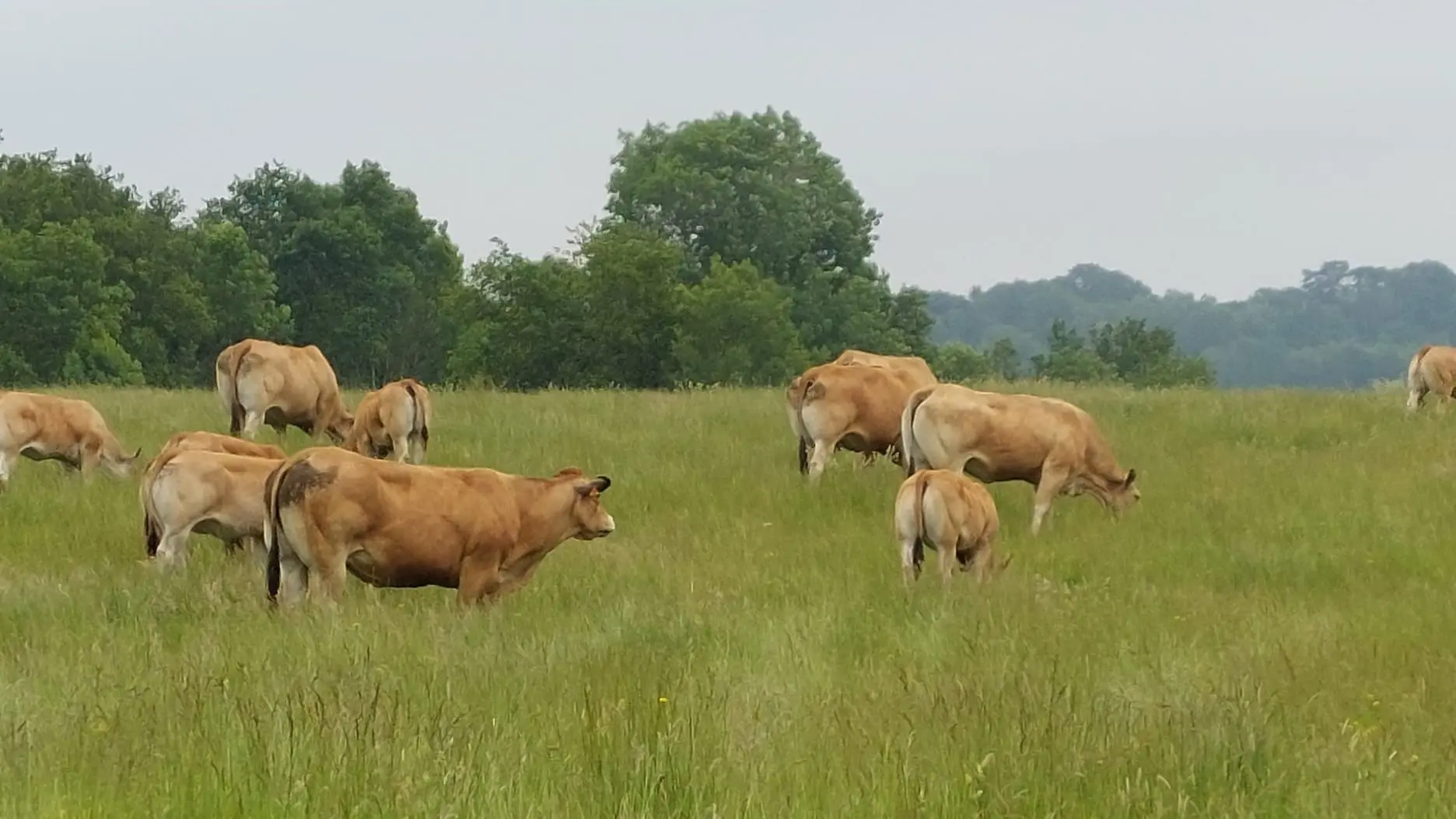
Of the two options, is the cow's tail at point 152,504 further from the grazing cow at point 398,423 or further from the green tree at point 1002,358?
the green tree at point 1002,358

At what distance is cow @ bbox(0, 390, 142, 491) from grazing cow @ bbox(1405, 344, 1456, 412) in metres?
18.1

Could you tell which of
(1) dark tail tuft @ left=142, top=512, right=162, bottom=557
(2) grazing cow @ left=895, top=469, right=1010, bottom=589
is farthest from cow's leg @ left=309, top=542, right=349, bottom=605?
(2) grazing cow @ left=895, top=469, right=1010, bottom=589

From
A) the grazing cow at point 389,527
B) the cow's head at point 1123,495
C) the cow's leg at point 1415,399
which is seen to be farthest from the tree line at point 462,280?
the grazing cow at point 389,527

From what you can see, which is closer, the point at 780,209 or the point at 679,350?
the point at 679,350

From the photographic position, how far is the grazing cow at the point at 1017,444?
14.7m

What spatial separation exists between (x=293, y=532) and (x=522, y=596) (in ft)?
5.01

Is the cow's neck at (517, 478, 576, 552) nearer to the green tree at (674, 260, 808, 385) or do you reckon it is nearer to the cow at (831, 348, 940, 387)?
the cow at (831, 348, 940, 387)

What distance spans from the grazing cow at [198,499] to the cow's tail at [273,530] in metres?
1.53

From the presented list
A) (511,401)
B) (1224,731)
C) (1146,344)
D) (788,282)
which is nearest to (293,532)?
(1224,731)

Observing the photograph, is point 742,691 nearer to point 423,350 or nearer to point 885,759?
point 885,759

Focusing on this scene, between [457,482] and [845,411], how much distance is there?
8015mm

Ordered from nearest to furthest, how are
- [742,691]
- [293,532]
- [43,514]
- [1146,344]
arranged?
1. [742,691]
2. [293,532]
3. [43,514]
4. [1146,344]

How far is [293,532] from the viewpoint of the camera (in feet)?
29.9

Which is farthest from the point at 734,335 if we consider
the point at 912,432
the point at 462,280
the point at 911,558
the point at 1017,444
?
the point at 911,558
